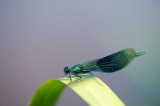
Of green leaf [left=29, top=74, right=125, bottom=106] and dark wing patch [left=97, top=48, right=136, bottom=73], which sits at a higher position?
green leaf [left=29, top=74, right=125, bottom=106]

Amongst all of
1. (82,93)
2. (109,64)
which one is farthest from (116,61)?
(82,93)

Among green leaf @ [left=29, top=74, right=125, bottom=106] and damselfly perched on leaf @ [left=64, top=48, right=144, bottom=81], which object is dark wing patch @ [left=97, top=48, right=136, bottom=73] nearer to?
damselfly perched on leaf @ [left=64, top=48, right=144, bottom=81]

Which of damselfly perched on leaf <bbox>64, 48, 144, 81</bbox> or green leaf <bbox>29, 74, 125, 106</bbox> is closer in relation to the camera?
green leaf <bbox>29, 74, 125, 106</bbox>

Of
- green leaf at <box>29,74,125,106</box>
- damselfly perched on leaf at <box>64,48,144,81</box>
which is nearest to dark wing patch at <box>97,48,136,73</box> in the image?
damselfly perched on leaf at <box>64,48,144,81</box>

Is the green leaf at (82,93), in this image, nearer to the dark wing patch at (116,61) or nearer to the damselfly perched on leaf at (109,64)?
the damselfly perched on leaf at (109,64)

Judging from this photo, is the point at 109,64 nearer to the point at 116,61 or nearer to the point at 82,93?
the point at 116,61

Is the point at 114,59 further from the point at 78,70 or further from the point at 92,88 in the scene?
the point at 92,88
